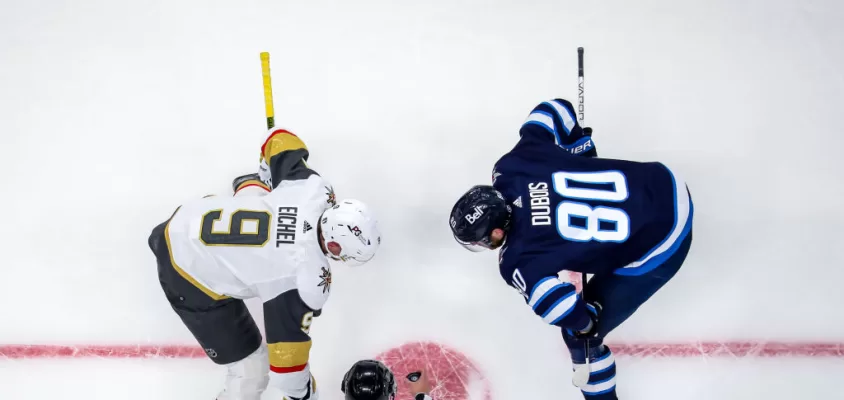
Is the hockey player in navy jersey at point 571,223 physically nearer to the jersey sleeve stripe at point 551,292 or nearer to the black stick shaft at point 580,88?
the jersey sleeve stripe at point 551,292

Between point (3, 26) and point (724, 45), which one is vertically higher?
point (3, 26)

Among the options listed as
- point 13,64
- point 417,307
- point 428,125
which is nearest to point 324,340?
point 417,307

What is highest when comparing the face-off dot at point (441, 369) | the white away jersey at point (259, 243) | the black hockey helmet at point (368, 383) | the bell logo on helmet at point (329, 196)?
the bell logo on helmet at point (329, 196)

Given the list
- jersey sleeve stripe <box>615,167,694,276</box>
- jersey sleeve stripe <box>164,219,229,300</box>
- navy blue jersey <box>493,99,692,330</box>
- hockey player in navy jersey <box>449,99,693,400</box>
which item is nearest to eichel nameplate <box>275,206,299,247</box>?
jersey sleeve stripe <box>164,219,229,300</box>

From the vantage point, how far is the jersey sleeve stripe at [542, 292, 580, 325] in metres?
A: 2.84

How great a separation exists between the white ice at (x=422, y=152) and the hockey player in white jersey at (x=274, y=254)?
0.85 m

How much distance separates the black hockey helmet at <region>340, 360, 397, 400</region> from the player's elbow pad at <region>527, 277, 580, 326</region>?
0.79 metres

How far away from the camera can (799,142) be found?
12.9 ft

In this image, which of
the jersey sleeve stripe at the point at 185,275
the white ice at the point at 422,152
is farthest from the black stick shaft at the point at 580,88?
the jersey sleeve stripe at the point at 185,275

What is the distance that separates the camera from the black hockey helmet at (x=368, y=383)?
276 cm

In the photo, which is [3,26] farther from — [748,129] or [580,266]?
[748,129]

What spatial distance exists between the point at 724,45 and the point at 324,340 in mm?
3269

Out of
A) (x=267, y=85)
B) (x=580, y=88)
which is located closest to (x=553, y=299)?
(x=580, y=88)

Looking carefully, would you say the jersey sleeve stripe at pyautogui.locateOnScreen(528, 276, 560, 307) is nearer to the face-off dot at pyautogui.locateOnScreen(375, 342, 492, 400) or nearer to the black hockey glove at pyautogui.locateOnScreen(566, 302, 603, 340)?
the black hockey glove at pyautogui.locateOnScreen(566, 302, 603, 340)
